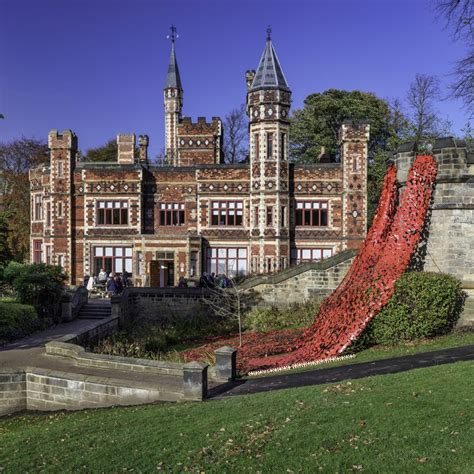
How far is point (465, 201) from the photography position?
53.6 ft

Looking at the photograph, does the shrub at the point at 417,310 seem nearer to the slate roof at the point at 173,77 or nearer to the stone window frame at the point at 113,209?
the stone window frame at the point at 113,209

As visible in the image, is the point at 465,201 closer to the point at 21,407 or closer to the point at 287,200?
the point at 21,407

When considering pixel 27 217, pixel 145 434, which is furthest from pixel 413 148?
pixel 27 217

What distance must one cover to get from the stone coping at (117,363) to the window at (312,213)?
2068cm

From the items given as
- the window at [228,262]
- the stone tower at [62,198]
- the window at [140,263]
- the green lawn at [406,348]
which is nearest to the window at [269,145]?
the window at [228,262]

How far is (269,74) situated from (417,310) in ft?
71.5

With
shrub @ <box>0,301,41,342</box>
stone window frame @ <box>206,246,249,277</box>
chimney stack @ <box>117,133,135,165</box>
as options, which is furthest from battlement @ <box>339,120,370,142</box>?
shrub @ <box>0,301,41,342</box>

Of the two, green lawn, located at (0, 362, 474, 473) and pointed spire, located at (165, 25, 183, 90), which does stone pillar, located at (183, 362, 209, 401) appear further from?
pointed spire, located at (165, 25, 183, 90)

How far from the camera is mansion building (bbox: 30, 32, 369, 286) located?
107 ft

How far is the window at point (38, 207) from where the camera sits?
3700 centimetres

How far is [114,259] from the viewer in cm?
3428

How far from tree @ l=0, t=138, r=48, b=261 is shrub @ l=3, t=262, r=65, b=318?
22.3 metres

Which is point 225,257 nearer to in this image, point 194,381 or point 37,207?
point 37,207

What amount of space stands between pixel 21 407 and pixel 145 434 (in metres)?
5.88
